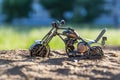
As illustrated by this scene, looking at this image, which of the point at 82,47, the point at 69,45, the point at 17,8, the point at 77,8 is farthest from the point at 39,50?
the point at 17,8

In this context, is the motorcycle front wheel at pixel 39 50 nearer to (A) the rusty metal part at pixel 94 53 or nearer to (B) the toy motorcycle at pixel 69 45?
(B) the toy motorcycle at pixel 69 45

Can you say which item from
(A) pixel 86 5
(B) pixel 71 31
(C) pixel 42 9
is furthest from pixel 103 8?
(B) pixel 71 31

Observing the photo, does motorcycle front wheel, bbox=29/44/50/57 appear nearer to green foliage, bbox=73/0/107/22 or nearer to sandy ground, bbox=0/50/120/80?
sandy ground, bbox=0/50/120/80

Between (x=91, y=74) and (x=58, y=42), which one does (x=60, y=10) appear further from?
(x=91, y=74)

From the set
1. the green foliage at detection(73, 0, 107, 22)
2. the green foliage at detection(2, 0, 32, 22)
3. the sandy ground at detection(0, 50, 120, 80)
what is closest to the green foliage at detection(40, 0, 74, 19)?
the green foliage at detection(73, 0, 107, 22)

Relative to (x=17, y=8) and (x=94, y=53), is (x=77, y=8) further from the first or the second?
(x=94, y=53)

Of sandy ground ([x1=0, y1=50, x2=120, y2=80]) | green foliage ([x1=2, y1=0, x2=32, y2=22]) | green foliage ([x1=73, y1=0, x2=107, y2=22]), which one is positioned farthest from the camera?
green foliage ([x1=2, y1=0, x2=32, y2=22])
